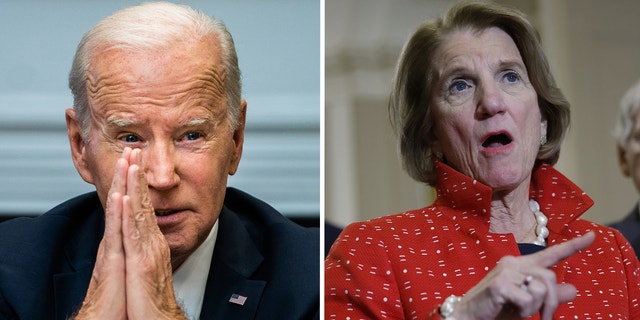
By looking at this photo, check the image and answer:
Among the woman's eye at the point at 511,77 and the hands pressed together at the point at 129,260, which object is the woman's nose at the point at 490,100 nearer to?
the woman's eye at the point at 511,77

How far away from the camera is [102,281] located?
8.51ft

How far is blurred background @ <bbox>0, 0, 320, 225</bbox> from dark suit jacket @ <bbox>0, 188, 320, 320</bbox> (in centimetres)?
5

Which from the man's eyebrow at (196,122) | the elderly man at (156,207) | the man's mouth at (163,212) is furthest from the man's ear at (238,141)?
the man's mouth at (163,212)

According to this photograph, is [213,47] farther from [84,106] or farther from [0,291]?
[0,291]

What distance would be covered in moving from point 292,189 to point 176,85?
48 cm

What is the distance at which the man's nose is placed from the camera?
266cm

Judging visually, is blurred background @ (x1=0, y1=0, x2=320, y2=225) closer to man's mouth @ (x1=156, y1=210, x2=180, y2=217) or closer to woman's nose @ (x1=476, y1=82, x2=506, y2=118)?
man's mouth @ (x1=156, y1=210, x2=180, y2=217)

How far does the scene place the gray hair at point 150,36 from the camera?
2.74 metres

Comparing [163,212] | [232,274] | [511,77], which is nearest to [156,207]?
[163,212]

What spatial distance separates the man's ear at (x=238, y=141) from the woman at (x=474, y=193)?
0.38 m

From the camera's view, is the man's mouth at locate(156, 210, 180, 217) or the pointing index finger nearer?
the pointing index finger

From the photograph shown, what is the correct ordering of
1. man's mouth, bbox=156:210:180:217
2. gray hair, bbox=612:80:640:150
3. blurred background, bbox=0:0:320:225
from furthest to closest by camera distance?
gray hair, bbox=612:80:640:150 → blurred background, bbox=0:0:320:225 → man's mouth, bbox=156:210:180:217

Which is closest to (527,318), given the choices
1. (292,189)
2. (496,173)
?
(496,173)

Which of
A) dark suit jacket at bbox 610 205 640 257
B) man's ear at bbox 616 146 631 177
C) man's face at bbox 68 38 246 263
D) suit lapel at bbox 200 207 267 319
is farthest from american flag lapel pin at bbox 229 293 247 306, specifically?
man's ear at bbox 616 146 631 177
